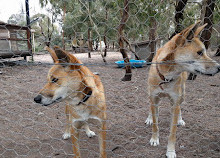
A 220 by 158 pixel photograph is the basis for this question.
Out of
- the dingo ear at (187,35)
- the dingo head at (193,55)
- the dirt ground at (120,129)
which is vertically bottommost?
the dirt ground at (120,129)

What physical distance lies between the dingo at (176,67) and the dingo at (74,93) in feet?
2.25

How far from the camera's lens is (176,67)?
1823 mm

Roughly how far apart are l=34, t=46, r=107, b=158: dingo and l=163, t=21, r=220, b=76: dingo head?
0.91 meters

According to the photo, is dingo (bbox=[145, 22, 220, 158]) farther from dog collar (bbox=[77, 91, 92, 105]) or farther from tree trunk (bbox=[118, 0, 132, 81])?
tree trunk (bbox=[118, 0, 132, 81])

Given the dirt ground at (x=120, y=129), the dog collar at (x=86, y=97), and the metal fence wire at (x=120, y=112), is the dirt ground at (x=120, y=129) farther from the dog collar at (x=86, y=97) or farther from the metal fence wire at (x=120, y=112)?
the dog collar at (x=86, y=97)

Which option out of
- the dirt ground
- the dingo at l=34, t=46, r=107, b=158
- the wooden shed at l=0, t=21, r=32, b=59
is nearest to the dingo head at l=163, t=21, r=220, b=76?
the dirt ground

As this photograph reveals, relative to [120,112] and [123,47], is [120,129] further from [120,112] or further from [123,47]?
[123,47]

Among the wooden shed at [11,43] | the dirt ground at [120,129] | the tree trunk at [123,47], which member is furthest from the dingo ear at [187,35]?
the wooden shed at [11,43]

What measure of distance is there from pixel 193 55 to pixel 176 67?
207mm

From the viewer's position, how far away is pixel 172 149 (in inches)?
78.3

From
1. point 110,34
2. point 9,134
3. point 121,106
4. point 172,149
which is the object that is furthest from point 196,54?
point 110,34

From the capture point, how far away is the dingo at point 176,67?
167cm

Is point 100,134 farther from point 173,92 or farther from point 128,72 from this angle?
point 128,72

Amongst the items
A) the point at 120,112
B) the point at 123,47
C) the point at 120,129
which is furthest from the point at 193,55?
the point at 123,47
